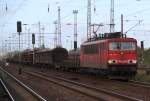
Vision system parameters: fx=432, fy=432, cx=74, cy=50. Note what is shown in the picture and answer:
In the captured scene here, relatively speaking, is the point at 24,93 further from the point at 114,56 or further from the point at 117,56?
the point at 117,56

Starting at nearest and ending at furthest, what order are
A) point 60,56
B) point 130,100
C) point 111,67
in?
point 130,100 → point 111,67 → point 60,56

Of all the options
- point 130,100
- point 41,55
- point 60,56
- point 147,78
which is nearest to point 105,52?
point 147,78

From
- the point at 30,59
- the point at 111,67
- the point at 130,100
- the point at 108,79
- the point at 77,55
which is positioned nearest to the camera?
the point at 130,100

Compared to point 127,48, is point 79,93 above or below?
below

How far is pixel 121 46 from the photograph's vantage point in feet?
108

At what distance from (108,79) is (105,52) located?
242 cm

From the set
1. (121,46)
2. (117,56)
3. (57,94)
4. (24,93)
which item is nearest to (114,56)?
(117,56)

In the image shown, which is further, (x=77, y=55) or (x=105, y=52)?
(x=77, y=55)

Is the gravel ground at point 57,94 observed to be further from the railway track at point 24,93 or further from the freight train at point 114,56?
the freight train at point 114,56

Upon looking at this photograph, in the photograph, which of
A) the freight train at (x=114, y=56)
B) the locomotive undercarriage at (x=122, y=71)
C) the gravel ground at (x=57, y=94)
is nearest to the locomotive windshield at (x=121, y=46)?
the freight train at (x=114, y=56)

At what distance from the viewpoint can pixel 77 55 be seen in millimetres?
48250

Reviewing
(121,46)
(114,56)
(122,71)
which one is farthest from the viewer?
(121,46)

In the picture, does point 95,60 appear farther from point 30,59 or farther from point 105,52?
point 30,59

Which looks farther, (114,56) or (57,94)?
(114,56)
